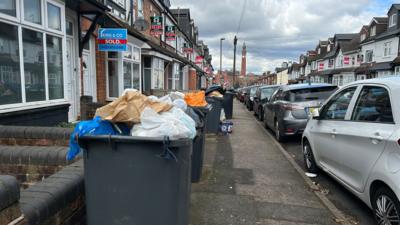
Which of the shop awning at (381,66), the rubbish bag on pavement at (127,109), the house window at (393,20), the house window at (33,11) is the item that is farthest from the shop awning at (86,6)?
the house window at (393,20)

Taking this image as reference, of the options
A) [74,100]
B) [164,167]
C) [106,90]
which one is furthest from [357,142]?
[106,90]

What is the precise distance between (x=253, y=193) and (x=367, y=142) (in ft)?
5.96

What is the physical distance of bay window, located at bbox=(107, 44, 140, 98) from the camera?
41.0ft

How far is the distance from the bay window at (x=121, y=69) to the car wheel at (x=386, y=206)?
10.2 metres

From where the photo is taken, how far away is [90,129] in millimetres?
2742

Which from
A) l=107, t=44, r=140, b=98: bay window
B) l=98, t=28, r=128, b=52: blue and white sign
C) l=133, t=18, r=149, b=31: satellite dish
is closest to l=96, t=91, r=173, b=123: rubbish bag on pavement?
l=98, t=28, r=128, b=52: blue and white sign

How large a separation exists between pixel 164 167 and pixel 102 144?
525 mm

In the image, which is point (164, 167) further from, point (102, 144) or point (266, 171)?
point (266, 171)

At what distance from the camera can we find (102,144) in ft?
8.77

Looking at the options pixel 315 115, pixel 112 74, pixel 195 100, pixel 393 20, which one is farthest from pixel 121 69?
pixel 393 20

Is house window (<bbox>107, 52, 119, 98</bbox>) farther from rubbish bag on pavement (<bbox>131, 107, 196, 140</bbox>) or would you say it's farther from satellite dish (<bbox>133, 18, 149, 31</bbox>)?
rubbish bag on pavement (<bbox>131, 107, 196, 140</bbox>)

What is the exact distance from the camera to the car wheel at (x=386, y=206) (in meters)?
3.39

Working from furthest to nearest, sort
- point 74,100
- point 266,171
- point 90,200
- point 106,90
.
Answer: point 106,90 < point 74,100 < point 266,171 < point 90,200

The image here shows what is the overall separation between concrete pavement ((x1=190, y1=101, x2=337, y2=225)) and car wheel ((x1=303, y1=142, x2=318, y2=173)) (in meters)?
0.29
